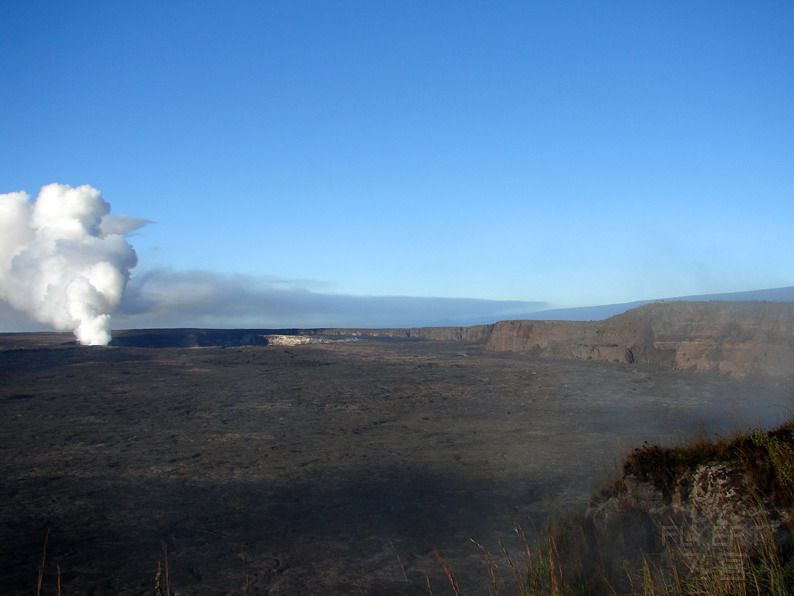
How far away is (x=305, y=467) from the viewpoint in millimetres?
11555

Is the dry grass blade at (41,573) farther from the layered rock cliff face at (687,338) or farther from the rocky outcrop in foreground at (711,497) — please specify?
the layered rock cliff face at (687,338)

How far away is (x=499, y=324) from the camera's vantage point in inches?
1993

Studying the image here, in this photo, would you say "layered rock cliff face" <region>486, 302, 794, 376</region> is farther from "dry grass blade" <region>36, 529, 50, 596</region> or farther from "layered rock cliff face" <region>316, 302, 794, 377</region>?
"dry grass blade" <region>36, 529, 50, 596</region>

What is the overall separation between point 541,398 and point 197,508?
13399mm

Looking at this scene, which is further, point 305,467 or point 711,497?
point 305,467

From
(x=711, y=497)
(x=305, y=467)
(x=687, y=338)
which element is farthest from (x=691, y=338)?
(x=711, y=497)

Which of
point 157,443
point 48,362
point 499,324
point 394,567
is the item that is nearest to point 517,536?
point 394,567

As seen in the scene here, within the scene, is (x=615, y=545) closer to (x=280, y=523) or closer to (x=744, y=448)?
(x=744, y=448)

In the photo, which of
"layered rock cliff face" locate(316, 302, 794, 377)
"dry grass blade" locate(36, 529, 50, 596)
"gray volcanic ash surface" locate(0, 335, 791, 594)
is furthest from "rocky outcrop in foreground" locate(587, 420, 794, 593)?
"layered rock cliff face" locate(316, 302, 794, 377)

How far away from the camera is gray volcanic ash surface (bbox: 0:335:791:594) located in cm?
704

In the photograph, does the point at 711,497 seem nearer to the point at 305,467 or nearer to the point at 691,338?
the point at 305,467

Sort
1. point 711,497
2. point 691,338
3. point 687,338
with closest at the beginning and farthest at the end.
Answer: point 711,497
point 691,338
point 687,338

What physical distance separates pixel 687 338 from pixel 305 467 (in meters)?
23.2

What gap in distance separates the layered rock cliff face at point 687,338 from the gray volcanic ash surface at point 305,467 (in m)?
2.28
